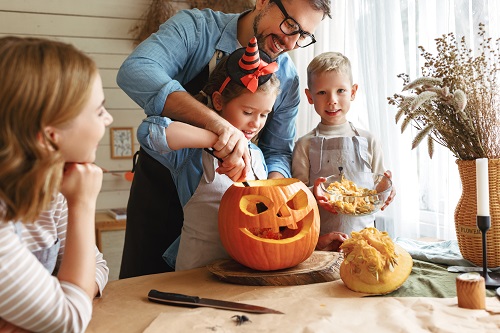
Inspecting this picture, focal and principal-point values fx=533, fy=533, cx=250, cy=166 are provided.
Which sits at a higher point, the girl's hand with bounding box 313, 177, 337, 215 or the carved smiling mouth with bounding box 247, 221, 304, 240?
the girl's hand with bounding box 313, 177, 337, 215

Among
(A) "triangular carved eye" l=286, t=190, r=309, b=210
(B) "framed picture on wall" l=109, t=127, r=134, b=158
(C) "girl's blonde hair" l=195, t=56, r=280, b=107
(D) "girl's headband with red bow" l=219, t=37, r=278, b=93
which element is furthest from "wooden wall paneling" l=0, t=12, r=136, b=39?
(A) "triangular carved eye" l=286, t=190, r=309, b=210

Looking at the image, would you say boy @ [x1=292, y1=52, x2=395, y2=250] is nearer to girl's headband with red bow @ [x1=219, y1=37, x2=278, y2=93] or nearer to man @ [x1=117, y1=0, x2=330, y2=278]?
man @ [x1=117, y1=0, x2=330, y2=278]

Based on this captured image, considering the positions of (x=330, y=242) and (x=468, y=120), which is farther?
(x=330, y=242)

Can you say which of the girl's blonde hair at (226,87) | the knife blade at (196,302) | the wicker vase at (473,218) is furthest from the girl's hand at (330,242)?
the knife blade at (196,302)

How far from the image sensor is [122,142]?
12.9 feet

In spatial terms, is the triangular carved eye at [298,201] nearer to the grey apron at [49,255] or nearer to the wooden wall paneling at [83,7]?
the grey apron at [49,255]

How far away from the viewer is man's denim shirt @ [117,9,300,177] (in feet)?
4.87

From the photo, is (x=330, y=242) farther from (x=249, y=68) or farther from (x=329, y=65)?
(x=329, y=65)

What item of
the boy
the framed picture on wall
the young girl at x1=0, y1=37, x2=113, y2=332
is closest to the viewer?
the young girl at x1=0, y1=37, x2=113, y2=332

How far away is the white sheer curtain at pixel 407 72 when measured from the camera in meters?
2.07

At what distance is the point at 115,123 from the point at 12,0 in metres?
1.06

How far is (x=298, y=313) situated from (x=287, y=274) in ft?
0.75

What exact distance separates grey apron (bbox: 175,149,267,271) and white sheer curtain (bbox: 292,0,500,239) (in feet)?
3.54

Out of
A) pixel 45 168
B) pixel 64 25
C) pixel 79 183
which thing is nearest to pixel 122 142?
pixel 64 25
